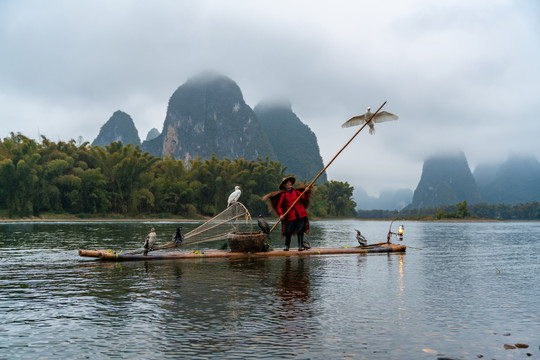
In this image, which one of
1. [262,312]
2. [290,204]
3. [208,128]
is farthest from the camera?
[208,128]

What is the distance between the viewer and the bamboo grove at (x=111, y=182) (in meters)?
47.9

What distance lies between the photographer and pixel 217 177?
67.4 meters

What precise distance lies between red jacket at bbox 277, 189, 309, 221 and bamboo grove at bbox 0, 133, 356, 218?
40387mm

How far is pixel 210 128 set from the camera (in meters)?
167

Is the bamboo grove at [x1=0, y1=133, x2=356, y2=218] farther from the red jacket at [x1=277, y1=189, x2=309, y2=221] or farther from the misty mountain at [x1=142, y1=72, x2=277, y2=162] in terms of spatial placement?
the misty mountain at [x1=142, y1=72, x2=277, y2=162]

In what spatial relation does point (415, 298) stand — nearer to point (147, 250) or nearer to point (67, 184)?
point (147, 250)

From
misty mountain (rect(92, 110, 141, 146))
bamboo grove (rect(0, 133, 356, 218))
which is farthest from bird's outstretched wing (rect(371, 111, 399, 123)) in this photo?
misty mountain (rect(92, 110, 141, 146))

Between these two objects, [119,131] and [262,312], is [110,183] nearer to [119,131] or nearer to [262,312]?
[262,312]

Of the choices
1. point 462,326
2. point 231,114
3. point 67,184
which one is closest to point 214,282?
point 462,326

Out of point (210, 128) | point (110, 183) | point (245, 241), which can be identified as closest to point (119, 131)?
point (210, 128)

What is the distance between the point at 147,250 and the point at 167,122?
167m

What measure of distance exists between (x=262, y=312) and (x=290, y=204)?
26.6 ft

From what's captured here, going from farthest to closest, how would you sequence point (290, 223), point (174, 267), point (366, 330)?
1. point (290, 223)
2. point (174, 267)
3. point (366, 330)

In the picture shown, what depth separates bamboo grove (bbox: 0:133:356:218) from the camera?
47906 millimetres
